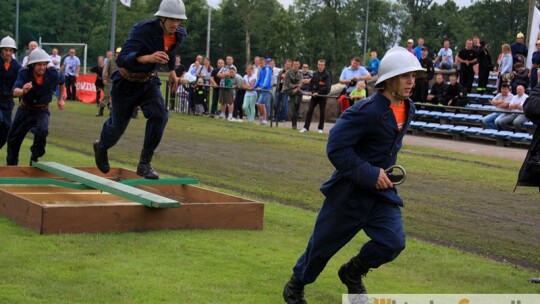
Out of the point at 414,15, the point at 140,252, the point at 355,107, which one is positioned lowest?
the point at 140,252

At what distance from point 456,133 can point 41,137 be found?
615 inches

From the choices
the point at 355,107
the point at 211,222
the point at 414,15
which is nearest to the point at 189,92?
the point at 211,222

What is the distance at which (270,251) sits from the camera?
9.77 m

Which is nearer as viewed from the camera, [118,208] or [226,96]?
[118,208]

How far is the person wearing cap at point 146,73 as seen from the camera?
10305mm

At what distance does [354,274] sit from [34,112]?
901 centimetres

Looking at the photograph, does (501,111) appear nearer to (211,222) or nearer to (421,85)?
(421,85)

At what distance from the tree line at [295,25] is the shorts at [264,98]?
32.5 meters

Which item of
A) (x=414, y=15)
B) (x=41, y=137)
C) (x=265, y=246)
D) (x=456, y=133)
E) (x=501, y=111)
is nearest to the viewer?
(x=265, y=246)

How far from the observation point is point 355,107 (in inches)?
279

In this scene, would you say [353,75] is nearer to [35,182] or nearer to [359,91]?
[359,91]

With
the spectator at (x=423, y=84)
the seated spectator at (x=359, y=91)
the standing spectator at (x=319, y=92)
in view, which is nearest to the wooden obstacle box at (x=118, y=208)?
the seated spectator at (x=359, y=91)

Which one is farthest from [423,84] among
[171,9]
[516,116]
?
[171,9]

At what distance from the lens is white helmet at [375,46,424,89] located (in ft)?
23.1
